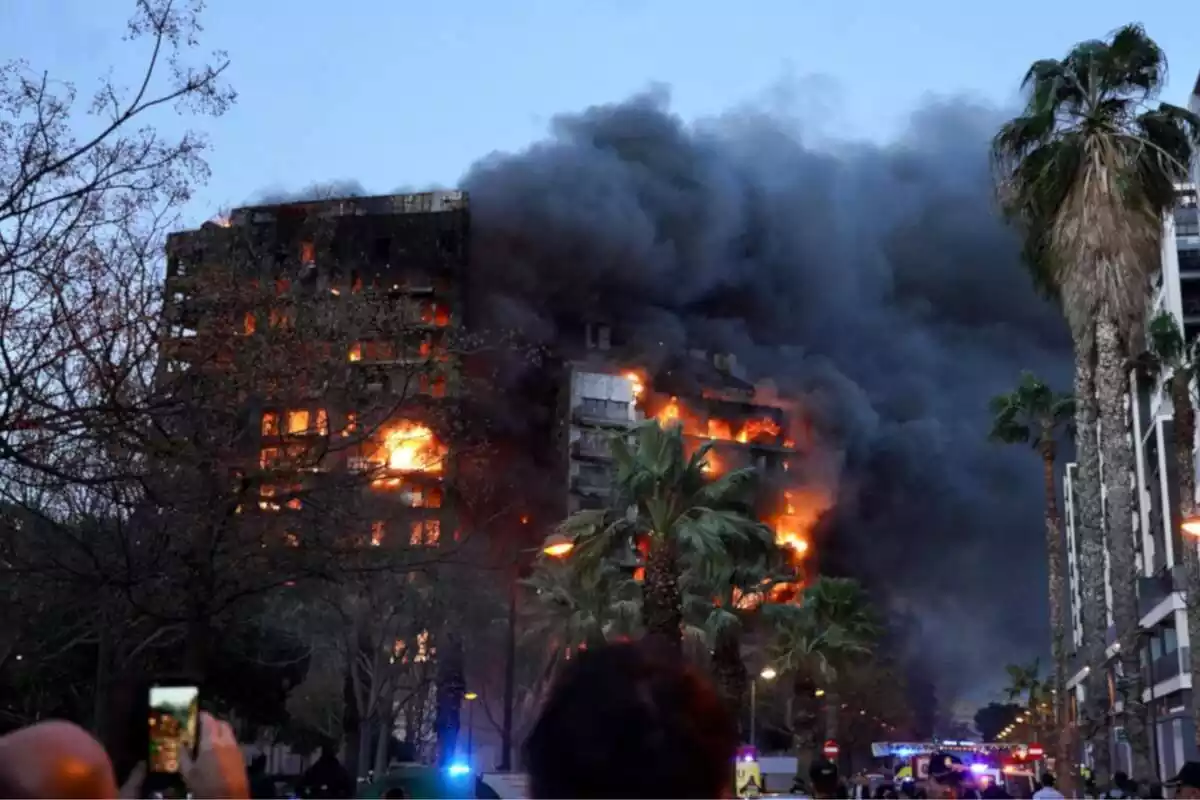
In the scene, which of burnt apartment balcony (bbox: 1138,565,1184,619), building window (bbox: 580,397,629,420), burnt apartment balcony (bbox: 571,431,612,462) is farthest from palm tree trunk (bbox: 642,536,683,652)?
building window (bbox: 580,397,629,420)

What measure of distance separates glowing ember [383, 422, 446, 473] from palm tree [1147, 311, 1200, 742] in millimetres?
18991

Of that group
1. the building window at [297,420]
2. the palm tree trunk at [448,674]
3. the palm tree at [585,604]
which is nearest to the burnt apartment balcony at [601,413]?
the palm tree trunk at [448,674]

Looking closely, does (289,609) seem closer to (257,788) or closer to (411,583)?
(411,583)

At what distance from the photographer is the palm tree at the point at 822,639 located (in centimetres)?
4791

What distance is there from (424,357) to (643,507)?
14098mm

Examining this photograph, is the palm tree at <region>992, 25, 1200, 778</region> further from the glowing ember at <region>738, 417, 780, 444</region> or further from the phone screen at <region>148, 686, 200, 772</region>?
the glowing ember at <region>738, 417, 780, 444</region>

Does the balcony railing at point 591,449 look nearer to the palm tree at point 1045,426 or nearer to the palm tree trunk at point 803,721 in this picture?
the palm tree trunk at point 803,721

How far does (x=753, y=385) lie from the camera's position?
95938 mm

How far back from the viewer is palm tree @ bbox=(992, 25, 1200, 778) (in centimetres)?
2138

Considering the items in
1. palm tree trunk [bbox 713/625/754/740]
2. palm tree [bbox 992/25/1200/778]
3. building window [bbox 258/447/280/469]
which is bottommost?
palm tree trunk [bbox 713/625/754/740]

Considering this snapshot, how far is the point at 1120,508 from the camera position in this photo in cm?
2209

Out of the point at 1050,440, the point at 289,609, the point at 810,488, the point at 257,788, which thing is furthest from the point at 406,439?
the point at 810,488

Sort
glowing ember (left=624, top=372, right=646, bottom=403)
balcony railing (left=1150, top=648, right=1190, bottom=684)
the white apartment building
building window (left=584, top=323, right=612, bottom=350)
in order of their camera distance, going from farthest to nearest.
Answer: glowing ember (left=624, top=372, right=646, bottom=403) < building window (left=584, top=323, right=612, bottom=350) < the white apartment building < balcony railing (left=1150, top=648, right=1190, bottom=684)

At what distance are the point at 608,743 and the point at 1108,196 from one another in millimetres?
21792
